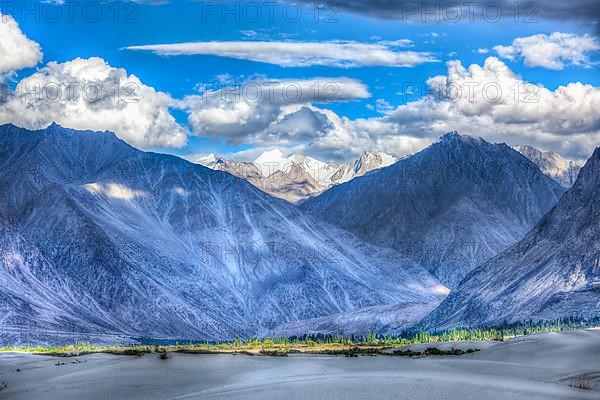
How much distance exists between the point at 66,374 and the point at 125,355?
17.8 metres

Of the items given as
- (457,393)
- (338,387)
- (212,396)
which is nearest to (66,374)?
(212,396)

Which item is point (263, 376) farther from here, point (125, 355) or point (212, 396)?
point (125, 355)

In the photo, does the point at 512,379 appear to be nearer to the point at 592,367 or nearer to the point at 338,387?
the point at 592,367

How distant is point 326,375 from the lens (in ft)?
220

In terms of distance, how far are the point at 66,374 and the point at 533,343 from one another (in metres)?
42.8

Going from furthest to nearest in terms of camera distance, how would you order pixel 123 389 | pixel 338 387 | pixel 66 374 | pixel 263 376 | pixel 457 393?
pixel 66 374, pixel 263 376, pixel 123 389, pixel 338 387, pixel 457 393

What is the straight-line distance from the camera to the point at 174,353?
92.9m

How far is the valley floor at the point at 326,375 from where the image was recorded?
54.8m

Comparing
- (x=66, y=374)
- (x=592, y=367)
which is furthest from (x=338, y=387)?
(x=66, y=374)

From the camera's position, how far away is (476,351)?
295 ft

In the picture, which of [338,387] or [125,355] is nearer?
[338,387]

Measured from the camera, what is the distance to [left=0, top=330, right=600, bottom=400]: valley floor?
54.8 meters

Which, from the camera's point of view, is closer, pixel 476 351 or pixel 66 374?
pixel 66 374

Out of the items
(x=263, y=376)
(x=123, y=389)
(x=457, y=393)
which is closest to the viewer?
(x=457, y=393)
